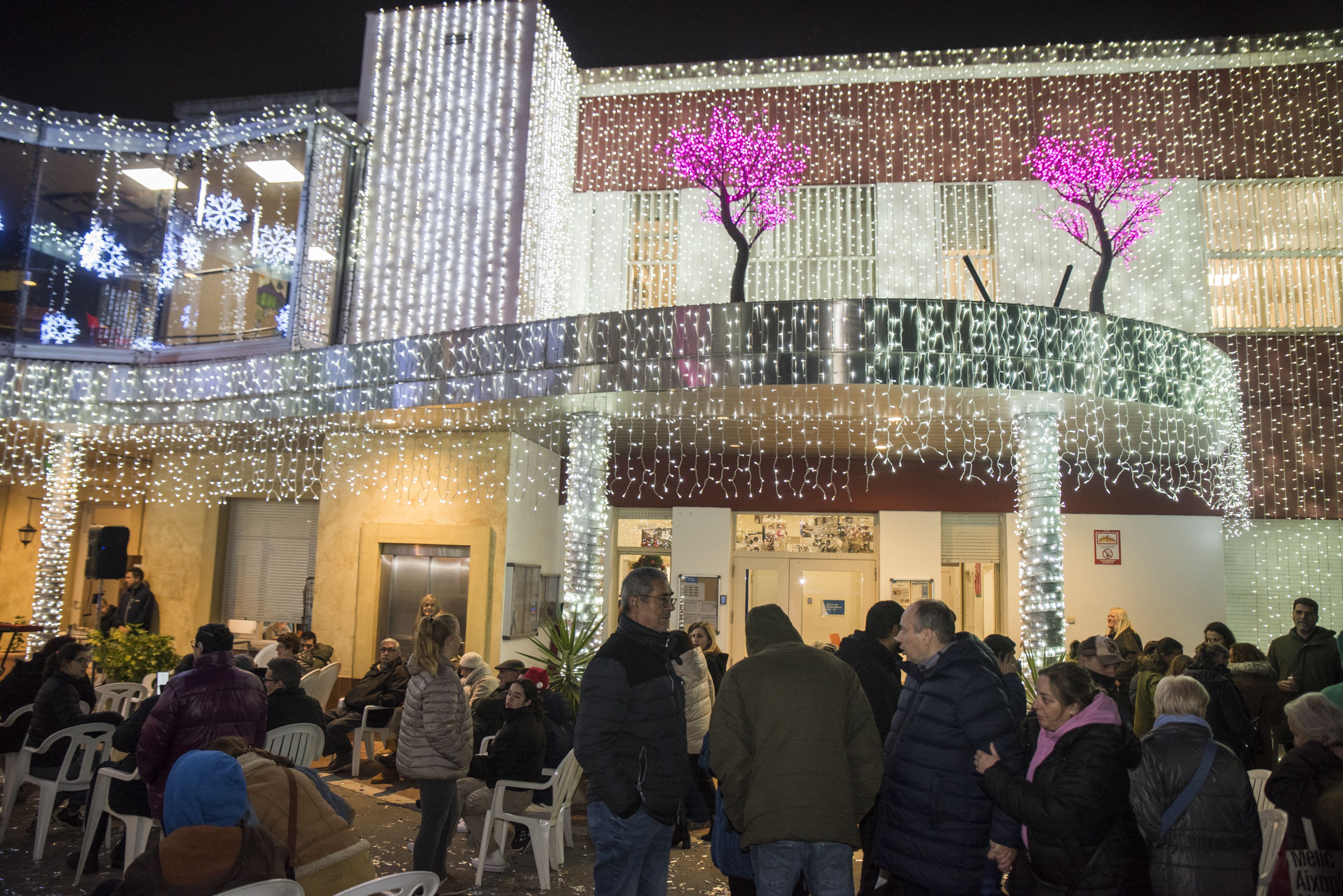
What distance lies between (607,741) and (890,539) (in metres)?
9.27

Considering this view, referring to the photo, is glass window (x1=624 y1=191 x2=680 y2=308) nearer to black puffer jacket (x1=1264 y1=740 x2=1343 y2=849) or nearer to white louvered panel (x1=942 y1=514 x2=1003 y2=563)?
white louvered panel (x1=942 y1=514 x2=1003 y2=563)

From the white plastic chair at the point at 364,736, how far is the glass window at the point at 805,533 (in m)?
5.79

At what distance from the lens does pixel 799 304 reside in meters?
7.63

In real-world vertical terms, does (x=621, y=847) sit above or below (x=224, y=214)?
below

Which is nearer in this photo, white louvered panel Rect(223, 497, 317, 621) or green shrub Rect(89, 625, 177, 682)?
green shrub Rect(89, 625, 177, 682)

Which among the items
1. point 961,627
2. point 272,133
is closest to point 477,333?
point 272,133

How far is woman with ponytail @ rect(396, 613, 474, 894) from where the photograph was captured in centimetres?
482

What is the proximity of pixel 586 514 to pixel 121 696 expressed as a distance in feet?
15.2

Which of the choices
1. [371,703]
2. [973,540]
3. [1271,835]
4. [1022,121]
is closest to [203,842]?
[1271,835]

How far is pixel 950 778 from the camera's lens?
322 centimetres

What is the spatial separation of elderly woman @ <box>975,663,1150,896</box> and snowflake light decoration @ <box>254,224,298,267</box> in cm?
1229

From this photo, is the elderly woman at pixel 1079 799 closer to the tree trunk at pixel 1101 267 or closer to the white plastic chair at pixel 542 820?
the white plastic chair at pixel 542 820

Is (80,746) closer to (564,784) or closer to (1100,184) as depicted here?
(564,784)

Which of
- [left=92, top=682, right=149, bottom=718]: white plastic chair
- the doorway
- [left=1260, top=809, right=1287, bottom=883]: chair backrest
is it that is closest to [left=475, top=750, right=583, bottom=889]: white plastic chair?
[left=1260, top=809, right=1287, bottom=883]: chair backrest
